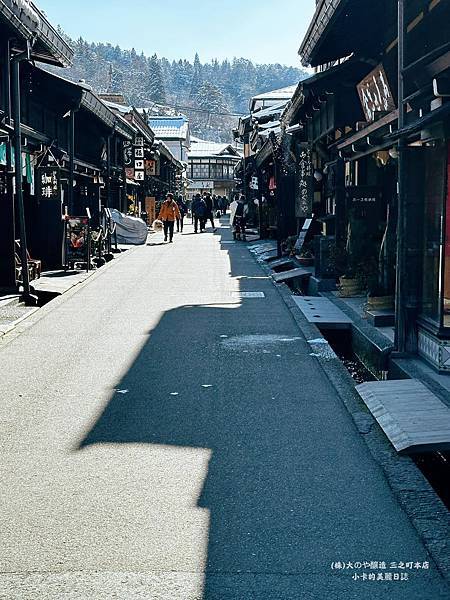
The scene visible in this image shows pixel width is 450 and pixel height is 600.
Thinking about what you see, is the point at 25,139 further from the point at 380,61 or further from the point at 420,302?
the point at 420,302

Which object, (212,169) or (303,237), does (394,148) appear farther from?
(212,169)

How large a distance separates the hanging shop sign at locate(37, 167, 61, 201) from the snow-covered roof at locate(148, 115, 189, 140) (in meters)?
75.7

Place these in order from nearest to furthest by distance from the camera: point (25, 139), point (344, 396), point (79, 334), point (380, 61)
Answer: point (344, 396) → point (79, 334) → point (380, 61) → point (25, 139)

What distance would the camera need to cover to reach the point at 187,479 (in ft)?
20.0

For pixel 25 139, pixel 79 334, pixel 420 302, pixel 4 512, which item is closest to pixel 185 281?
pixel 25 139

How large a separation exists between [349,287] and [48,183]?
27.9ft

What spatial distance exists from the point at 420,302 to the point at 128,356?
13.0 ft

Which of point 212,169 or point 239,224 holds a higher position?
point 212,169

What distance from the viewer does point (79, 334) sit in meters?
13.0

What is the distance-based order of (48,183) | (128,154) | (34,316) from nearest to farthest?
(34,316) < (48,183) < (128,154)

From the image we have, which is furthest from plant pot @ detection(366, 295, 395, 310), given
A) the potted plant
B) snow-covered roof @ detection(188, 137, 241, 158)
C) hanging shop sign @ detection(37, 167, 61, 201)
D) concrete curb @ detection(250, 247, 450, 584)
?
snow-covered roof @ detection(188, 137, 241, 158)

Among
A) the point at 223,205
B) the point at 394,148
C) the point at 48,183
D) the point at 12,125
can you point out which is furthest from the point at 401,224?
the point at 223,205

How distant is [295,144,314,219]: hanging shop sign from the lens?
23891mm

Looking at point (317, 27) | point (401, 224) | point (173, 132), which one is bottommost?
point (401, 224)
